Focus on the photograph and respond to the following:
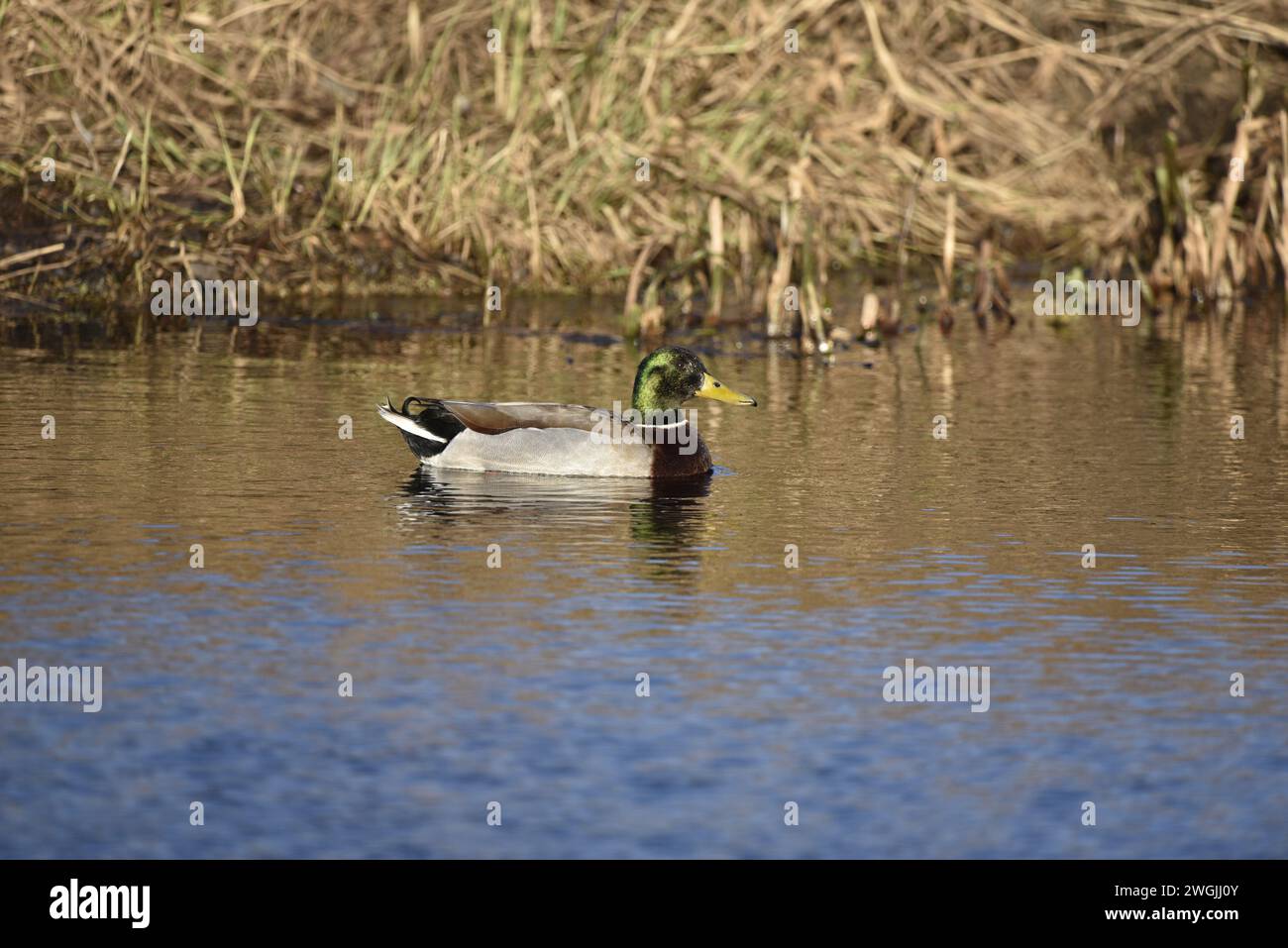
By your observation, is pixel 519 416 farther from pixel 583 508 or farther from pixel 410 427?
pixel 583 508

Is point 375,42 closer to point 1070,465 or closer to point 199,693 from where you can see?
point 1070,465

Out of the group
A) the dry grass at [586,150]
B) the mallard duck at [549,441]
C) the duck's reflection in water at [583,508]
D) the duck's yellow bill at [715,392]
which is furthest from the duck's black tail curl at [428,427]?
the dry grass at [586,150]

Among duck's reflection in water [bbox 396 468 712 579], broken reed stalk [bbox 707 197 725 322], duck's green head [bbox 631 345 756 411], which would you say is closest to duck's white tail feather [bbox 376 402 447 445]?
duck's reflection in water [bbox 396 468 712 579]

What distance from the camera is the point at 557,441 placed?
→ 41.6 feet

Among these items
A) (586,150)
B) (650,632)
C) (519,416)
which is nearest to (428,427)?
(519,416)

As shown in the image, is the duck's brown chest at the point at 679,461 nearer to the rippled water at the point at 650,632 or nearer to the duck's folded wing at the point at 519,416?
the rippled water at the point at 650,632

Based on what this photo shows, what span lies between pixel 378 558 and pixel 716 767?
3352mm

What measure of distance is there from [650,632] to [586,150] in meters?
14.8

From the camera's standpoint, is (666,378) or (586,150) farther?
(586,150)

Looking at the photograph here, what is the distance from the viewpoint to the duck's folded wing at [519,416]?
12.6 meters

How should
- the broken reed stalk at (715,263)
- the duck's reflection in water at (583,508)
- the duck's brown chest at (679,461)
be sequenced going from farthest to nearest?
the broken reed stalk at (715,263), the duck's brown chest at (679,461), the duck's reflection in water at (583,508)

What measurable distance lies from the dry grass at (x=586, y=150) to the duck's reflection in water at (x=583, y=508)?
278 inches

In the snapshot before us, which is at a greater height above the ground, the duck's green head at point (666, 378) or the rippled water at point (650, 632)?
the duck's green head at point (666, 378)

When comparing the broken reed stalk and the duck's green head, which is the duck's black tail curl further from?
the broken reed stalk
